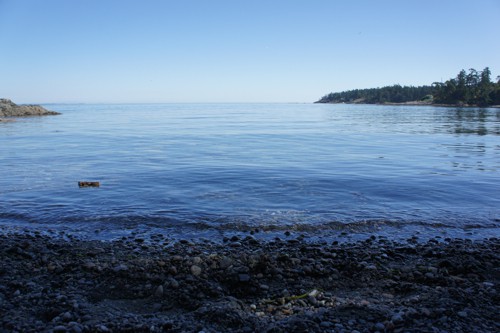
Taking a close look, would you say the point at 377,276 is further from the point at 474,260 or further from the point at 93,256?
the point at 93,256

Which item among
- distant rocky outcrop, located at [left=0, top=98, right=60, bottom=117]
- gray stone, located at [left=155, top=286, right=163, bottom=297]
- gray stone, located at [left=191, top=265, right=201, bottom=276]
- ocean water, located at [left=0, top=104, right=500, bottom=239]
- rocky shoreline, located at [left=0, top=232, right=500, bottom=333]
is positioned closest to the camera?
rocky shoreline, located at [left=0, top=232, right=500, bottom=333]

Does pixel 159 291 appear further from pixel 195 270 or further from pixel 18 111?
pixel 18 111

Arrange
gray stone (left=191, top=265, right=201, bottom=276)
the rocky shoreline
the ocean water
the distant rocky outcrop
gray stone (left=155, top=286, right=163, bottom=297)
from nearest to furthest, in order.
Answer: the rocky shoreline, gray stone (left=155, top=286, right=163, bottom=297), gray stone (left=191, top=265, right=201, bottom=276), the ocean water, the distant rocky outcrop

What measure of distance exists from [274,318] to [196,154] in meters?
20.4

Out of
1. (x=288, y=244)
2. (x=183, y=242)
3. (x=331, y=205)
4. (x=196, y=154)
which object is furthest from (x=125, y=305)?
(x=196, y=154)

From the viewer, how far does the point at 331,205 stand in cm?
1254

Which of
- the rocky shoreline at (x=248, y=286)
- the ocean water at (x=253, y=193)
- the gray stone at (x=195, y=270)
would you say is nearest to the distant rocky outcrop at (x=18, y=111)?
the ocean water at (x=253, y=193)

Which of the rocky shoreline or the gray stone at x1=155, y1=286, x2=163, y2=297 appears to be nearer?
the rocky shoreline

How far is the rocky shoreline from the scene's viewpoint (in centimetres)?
527

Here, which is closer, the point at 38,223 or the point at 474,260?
the point at 474,260

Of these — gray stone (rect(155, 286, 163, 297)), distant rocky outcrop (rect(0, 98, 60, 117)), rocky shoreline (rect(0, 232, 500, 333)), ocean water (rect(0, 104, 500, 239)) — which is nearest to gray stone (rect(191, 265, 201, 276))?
rocky shoreline (rect(0, 232, 500, 333))

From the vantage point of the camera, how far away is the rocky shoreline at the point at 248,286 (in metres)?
5.27

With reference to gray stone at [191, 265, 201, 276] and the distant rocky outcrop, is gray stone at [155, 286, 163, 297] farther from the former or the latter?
the distant rocky outcrop

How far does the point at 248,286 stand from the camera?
6496mm
